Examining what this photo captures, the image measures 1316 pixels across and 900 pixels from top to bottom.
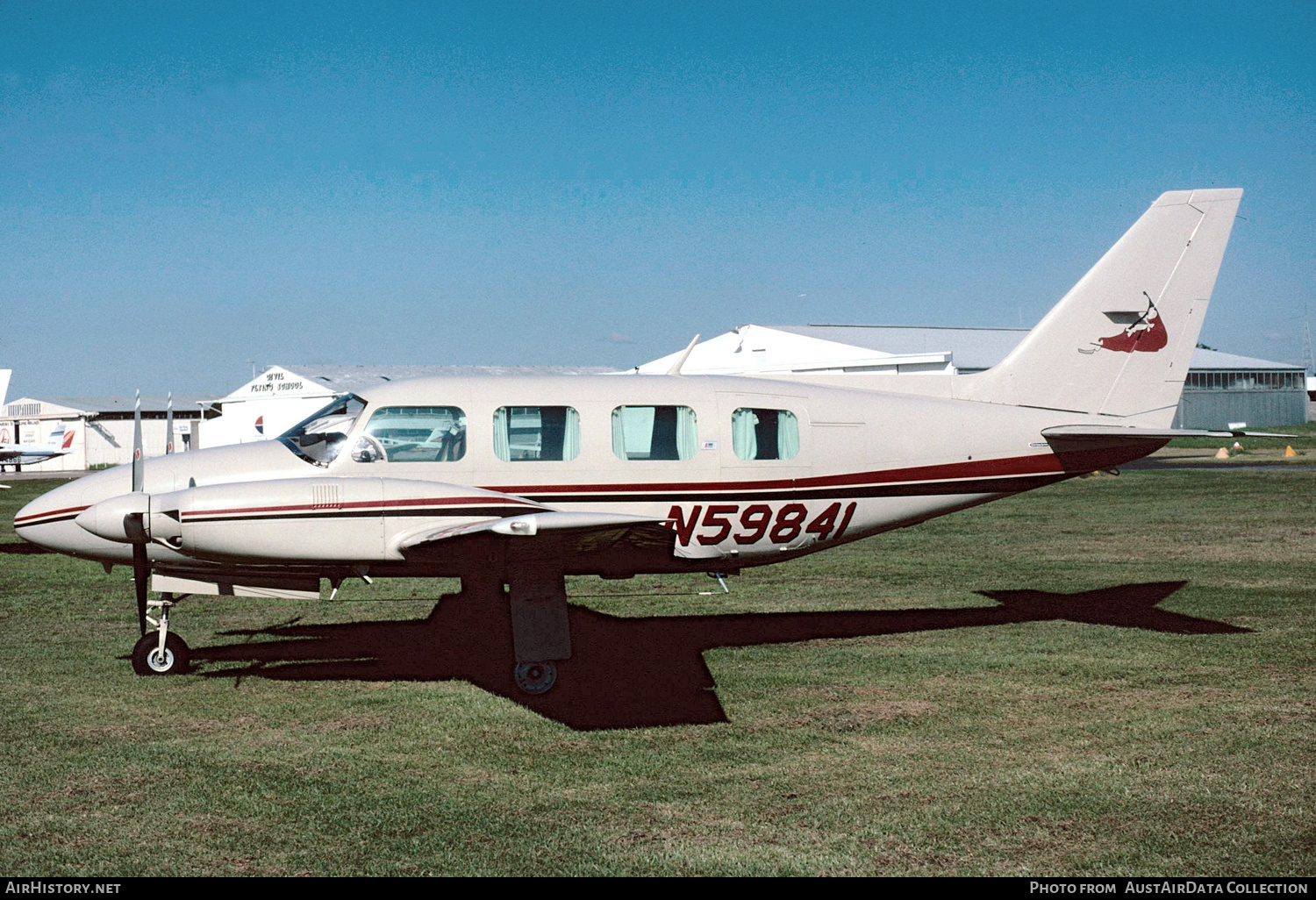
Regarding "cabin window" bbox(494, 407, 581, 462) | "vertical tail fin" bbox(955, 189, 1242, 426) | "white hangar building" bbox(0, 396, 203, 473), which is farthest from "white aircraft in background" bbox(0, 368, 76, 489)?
"vertical tail fin" bbox(955, 189, 1242, 426)

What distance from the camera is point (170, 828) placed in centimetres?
646

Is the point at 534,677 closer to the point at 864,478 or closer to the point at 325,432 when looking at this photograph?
the point at 325,432

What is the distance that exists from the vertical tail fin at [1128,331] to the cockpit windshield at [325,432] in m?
6.95

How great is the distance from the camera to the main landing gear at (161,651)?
408 inches

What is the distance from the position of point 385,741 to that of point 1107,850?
213 inches

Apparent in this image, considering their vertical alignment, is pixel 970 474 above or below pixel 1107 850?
above

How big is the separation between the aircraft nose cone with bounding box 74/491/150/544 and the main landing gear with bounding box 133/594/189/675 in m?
1.59

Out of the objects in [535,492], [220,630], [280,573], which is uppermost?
[535,492]

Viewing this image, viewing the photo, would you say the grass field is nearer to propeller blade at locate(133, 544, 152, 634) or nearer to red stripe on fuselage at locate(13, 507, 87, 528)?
propeller blade at locate(133, 544, 152, 634)

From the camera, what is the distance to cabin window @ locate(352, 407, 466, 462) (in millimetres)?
10047

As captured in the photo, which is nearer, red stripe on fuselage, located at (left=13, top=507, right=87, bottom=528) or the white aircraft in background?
red stripe on fuselage, located at (left=13, top=507, right=87, bottom=528)

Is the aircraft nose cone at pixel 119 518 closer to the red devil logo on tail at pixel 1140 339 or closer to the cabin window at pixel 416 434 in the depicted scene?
the cabin window at pixel 416 434
